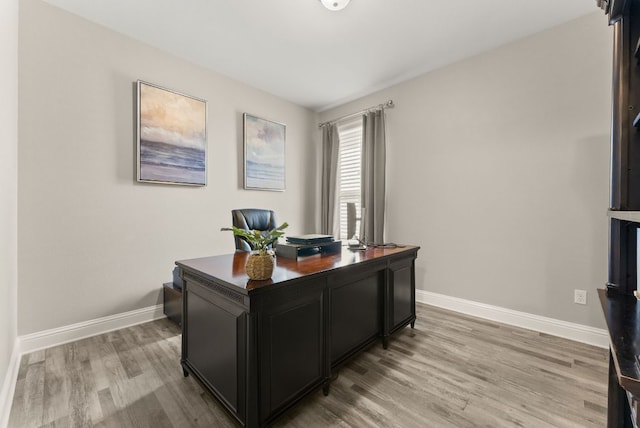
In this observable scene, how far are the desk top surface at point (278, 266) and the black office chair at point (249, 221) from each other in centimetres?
39

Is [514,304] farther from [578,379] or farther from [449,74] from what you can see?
[449,74]

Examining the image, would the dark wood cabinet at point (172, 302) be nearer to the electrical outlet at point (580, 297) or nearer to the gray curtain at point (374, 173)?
the gray curtain at point (374, 173)

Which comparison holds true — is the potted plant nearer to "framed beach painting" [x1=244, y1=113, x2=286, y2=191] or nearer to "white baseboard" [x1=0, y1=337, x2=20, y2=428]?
"white baseboard" [x1=0, y1=337, x2=20, y2=428]

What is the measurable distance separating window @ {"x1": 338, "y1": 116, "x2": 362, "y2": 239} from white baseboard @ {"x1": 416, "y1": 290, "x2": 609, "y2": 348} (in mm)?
1405

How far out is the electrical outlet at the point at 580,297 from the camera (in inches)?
85.1

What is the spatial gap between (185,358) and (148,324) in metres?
1.19

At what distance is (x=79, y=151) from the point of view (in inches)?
87.0

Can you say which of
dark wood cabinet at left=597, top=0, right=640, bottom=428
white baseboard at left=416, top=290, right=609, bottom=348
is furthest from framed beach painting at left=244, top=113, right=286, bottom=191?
dark wood cabinet at left=597, top=0, right=640, bottom=428

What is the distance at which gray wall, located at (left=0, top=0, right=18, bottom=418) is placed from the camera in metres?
1.42

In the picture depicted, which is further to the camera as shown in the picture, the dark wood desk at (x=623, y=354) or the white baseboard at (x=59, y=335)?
the white baseboard at (x=59, y=335)

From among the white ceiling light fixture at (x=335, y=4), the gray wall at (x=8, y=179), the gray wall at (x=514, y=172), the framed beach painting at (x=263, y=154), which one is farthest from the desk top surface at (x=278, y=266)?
the white ceiling light fixture at (x=335, y=4)

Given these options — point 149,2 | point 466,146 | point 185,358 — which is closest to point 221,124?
point 149,2

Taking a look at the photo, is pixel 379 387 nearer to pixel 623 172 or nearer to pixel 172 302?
pixel 623 172

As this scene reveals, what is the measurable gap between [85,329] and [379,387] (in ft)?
7.90
